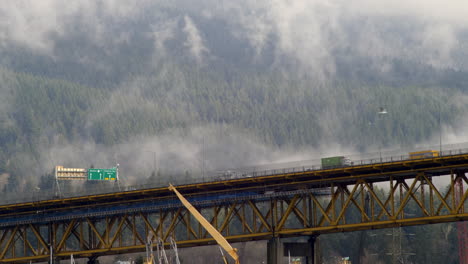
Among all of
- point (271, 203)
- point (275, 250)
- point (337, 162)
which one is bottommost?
point (275, 250)

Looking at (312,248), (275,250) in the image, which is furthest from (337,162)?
(275,250)

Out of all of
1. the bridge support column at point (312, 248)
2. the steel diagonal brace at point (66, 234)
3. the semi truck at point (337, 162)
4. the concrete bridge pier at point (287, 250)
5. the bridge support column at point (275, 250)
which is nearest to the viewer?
the semi truck at point (337, 162)

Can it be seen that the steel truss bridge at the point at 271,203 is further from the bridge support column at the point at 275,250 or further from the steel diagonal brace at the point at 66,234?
the bridge support column at the point at 275,250

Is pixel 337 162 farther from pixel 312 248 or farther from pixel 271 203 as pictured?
pixel 312 248

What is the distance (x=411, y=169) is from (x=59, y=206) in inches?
2734

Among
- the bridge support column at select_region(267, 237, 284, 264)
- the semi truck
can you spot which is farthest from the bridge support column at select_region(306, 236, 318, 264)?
the semi truck

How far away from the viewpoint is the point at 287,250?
133 m

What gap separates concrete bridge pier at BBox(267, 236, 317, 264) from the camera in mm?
130250

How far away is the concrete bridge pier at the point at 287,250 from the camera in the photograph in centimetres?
13025

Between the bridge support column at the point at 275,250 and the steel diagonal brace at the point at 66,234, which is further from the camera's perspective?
the steel diagonal brace at the point at 66,234

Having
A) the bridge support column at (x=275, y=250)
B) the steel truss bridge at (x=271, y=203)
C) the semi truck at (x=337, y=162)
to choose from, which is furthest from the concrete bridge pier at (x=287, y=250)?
the semi truck at (x=337, y=162)

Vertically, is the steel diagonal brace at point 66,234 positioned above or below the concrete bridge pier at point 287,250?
above

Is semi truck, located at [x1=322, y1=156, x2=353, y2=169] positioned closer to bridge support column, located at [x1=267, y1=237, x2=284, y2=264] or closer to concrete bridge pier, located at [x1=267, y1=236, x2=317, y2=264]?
concrete bridge pier, located at [x1=267, y1=236, x2=317, y2=264]

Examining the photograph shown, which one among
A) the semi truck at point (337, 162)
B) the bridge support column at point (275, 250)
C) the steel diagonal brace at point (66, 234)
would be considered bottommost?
the bridge support column at point (275, 250)
